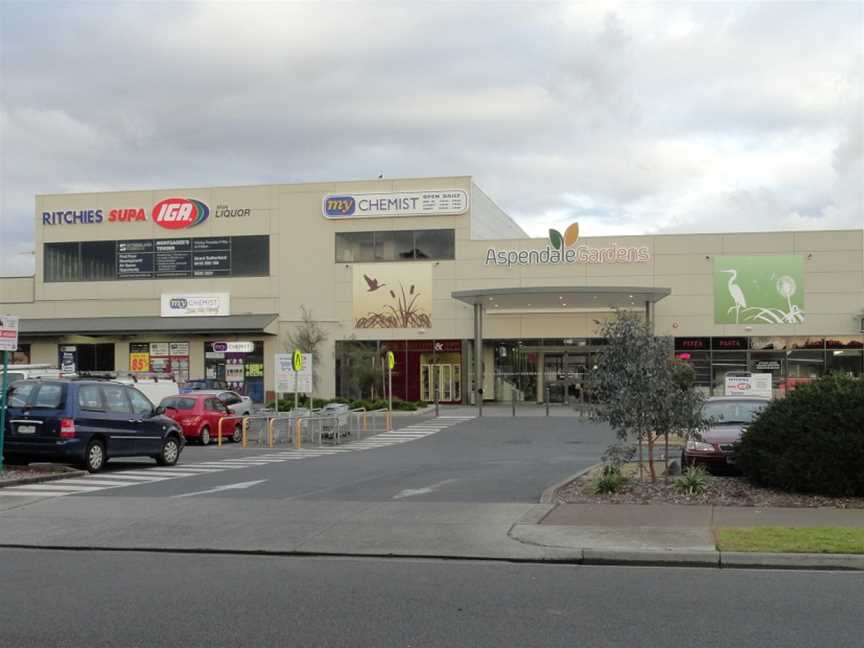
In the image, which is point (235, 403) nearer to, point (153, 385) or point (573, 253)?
point (153, 385)

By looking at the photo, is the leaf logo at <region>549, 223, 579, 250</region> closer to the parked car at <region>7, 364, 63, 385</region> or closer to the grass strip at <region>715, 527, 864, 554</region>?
the parked car at <region>7, 364, 63, 385</region>

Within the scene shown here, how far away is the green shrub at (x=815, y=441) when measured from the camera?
40.2 ft

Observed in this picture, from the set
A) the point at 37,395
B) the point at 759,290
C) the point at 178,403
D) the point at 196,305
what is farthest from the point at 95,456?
the point at 759,290

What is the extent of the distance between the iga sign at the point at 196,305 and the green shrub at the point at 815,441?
40695 mm

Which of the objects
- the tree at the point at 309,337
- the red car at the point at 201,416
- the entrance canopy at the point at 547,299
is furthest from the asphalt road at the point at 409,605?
the tree at the point at 309,337

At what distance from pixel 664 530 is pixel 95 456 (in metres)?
11.6

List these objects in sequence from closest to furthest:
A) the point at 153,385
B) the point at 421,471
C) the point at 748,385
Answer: the point at 421,471, the point at 748,385, the point at 153,385

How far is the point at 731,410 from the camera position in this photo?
56.4ft

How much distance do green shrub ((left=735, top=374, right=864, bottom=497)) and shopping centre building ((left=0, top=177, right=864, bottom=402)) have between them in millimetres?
29463

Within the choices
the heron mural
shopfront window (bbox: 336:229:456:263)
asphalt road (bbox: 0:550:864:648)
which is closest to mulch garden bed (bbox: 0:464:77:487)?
asphalt road (bbox: 0:550:864:648)

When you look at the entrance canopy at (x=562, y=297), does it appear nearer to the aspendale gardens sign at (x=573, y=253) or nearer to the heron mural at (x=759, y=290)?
the aspendale gardens sign at (x=573, y=253)

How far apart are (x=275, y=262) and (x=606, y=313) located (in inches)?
691

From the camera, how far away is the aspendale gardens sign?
47.1m

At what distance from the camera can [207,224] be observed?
51.5 metres
